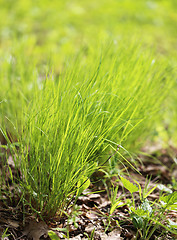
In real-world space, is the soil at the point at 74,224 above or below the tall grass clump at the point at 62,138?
below

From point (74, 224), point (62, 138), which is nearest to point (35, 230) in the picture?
point (74, 224)

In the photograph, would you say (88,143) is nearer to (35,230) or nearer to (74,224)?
(74,224)

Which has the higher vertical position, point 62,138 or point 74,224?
point 62,138

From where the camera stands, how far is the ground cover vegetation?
127 cm

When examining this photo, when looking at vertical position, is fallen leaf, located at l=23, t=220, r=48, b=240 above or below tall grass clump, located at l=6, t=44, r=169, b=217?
below

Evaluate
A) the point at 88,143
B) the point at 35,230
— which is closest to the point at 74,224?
the point at 35,230

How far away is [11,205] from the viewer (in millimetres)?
1446

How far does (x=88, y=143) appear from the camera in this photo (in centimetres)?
122

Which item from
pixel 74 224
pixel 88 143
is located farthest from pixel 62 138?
pixel 74 224

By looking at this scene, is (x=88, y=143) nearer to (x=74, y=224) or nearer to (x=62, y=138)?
(x=62, y=138)

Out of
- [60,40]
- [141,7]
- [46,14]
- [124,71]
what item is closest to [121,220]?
[124,71]

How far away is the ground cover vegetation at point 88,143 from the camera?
1272 mm

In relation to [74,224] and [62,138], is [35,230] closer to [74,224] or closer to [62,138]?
[74,224]

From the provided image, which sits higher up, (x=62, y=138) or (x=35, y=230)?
(x=62, y=138)
